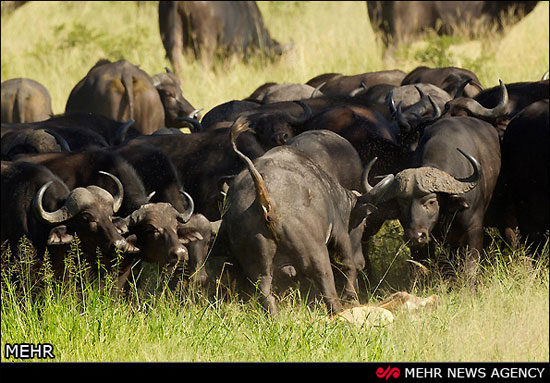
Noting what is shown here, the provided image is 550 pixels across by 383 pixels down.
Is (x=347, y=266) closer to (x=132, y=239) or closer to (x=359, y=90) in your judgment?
(x=132, y=239)

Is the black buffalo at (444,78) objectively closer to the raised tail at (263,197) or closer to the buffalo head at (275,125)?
the buffalo head at (275,125)

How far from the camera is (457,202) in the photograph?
789 centimetres

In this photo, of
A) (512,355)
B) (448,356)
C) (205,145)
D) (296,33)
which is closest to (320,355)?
(448,356)

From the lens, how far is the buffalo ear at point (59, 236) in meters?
7.25

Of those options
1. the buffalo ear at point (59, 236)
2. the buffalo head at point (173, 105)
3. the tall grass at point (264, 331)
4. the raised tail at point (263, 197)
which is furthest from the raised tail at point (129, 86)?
the raised tail at point (263, 197)

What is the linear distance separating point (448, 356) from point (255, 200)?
1.84 meters

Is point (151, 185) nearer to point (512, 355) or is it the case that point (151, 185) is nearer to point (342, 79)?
point (512, 355)

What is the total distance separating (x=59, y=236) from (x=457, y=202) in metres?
3.02

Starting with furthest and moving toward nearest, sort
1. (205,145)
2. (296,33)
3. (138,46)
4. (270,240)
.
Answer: (296,33)
(138,46)
(205,145)
(270,240)

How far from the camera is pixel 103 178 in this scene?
8.56 metres

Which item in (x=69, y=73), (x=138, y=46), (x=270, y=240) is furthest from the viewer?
(x=138, y=46)
